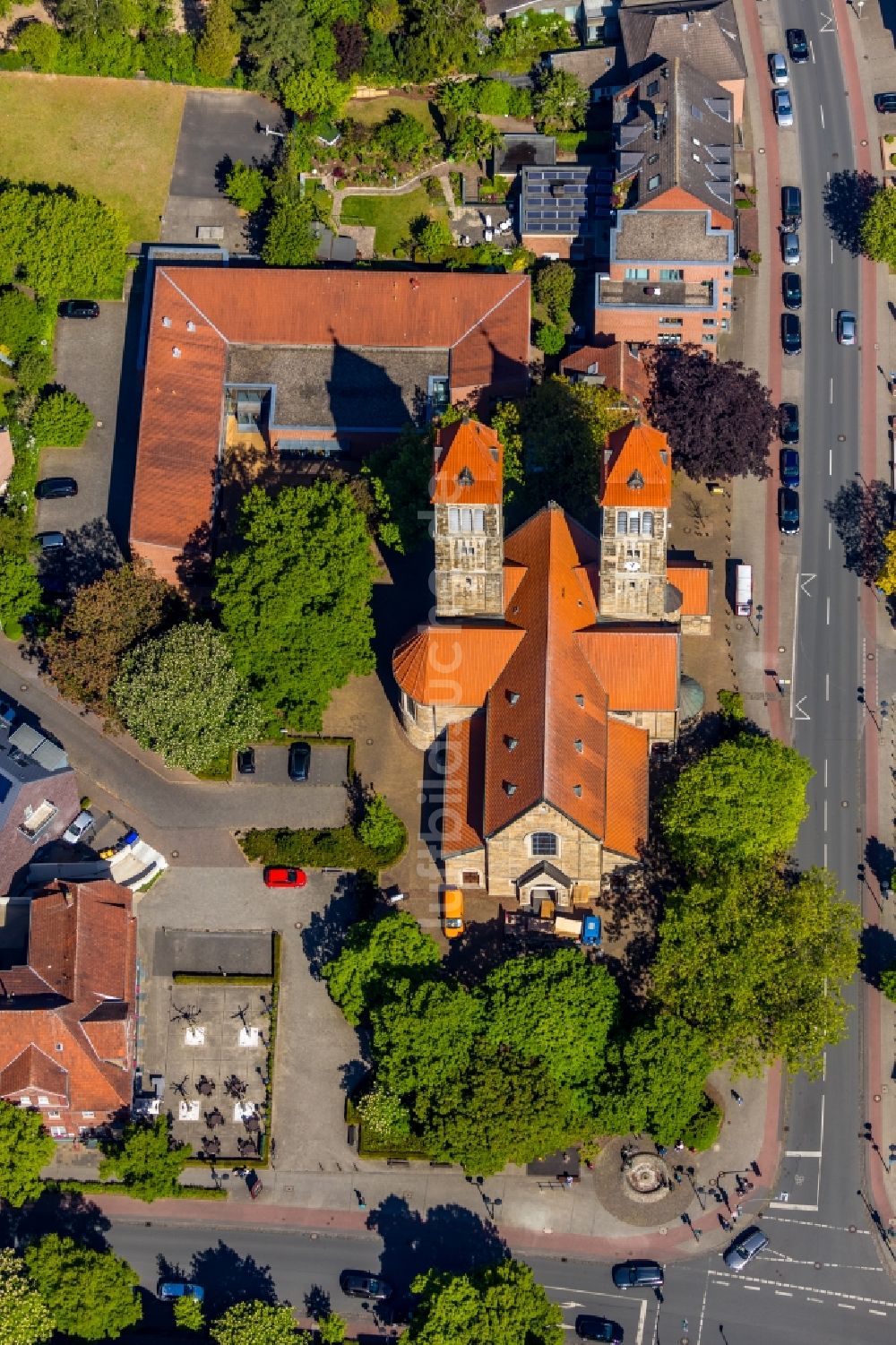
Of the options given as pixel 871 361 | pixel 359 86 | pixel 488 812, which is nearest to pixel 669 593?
pixel 488 812

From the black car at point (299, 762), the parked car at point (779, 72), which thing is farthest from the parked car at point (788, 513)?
the black car at point (299, 762)

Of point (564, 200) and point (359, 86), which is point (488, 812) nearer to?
point (564, 200)

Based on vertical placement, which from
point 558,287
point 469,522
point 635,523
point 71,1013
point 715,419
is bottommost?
point 71,1013

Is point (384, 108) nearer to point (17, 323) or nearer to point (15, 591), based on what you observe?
point (17, 323)

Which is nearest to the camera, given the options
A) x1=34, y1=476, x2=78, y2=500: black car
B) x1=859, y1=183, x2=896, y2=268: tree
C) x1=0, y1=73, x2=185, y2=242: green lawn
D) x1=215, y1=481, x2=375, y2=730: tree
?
x1=215, y1=481, x2=375, y2=730: tree

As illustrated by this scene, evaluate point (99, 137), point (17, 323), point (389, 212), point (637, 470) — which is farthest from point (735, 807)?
point (99, 137)

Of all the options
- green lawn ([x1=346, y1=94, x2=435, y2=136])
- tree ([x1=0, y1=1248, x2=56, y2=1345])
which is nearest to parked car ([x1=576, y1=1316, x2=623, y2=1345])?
tree ([x1=0, y1=1248, x2=56, y2=1345])

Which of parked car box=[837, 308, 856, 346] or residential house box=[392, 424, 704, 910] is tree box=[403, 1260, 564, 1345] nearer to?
residential house box=[392, 424, 704, 910]
